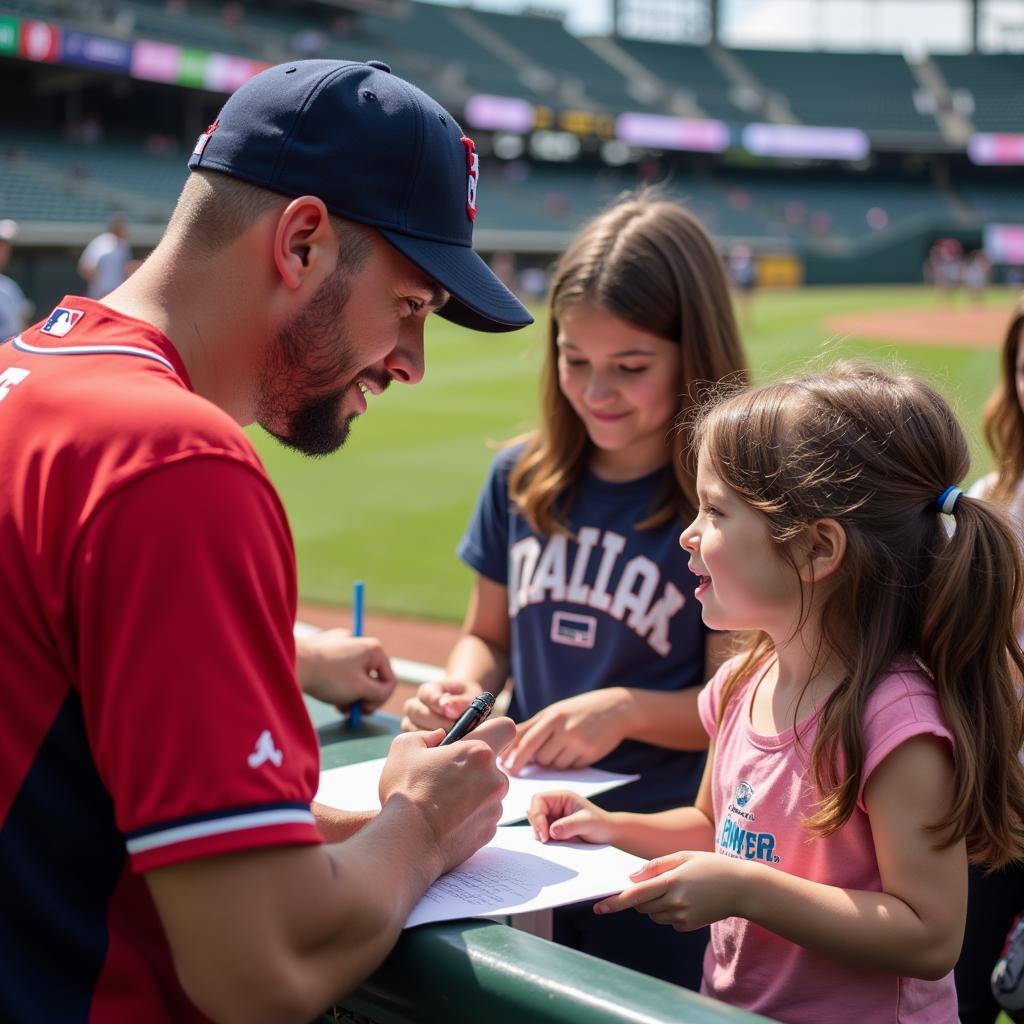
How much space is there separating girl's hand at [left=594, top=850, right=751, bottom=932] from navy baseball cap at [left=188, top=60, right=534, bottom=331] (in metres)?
0.84

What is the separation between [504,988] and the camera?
1191mm

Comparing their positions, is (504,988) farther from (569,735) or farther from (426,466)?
(426,466)

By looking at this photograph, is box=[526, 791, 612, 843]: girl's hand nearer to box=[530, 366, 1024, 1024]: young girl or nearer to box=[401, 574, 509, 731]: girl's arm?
box=[530, 366, 1024, 1024]: young girl

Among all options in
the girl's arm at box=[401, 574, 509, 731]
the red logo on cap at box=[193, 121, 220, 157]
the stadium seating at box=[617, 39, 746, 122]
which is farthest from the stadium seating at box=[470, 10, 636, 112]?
the red logo on cap at box=[193, 121, 220, 157]

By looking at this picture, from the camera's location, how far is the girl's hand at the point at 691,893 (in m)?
1.44

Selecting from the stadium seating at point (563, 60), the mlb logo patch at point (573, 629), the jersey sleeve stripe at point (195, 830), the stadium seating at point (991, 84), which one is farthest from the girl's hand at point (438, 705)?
the stadium seating at point (991, 84)

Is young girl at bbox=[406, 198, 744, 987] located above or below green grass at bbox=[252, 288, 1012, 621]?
above

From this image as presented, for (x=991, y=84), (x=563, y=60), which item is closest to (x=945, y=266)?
(x=563, y=60)

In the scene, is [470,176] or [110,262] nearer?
[470,176]

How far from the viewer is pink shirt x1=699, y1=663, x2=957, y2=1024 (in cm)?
153

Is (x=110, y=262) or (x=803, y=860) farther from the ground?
(x=110, y=262)

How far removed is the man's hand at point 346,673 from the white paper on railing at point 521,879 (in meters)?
0.66

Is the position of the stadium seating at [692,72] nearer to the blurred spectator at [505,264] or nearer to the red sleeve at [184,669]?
the blurred spectator at [505,264]

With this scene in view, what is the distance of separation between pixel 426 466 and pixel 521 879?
31.8 feet
